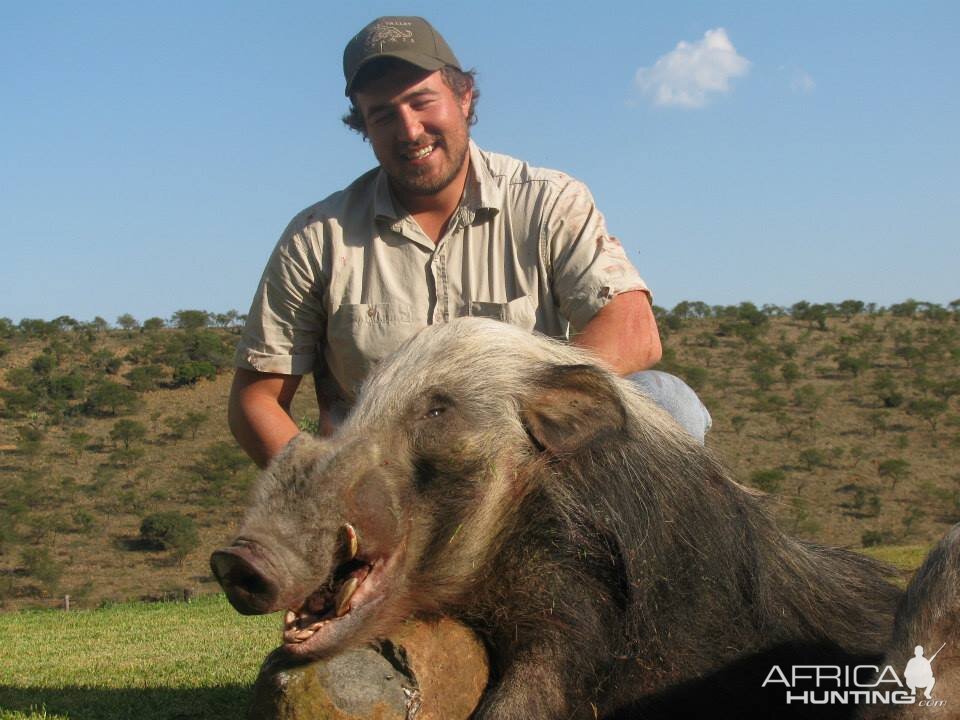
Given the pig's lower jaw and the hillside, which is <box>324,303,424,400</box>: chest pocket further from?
the hillside

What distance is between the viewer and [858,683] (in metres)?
3.06

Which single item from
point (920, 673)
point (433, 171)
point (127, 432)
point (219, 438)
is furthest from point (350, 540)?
point (219, 438)

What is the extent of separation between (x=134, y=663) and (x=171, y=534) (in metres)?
29.6

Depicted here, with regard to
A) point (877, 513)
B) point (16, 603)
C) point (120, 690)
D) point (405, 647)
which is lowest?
point (16, 603)

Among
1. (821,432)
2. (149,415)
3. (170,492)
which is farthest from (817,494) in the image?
(149,415)

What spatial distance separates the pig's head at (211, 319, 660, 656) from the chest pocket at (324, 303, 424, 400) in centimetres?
110

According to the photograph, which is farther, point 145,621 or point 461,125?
point 145,621

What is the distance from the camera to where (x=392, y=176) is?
4.82 meters

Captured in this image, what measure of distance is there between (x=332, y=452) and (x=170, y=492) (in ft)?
135

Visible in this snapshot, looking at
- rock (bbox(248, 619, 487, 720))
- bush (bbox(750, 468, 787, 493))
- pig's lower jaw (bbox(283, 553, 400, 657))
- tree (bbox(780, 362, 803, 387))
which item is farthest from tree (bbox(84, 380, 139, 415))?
Result: pig's lower jaw (bbox(283, 553, 400, 657))

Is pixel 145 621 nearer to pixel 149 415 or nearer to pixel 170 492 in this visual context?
pixel 170 492

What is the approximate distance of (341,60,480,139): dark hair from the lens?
4.71m

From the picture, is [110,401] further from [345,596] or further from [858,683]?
[858,683]

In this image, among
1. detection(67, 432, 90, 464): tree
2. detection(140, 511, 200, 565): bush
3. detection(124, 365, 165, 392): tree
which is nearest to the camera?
detection(140, 511, 200, 565): bush
